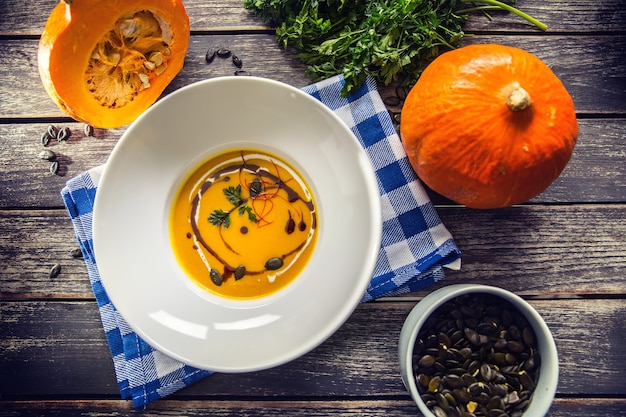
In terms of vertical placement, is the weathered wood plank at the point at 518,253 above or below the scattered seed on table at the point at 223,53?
below

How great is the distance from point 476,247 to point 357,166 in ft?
1.41

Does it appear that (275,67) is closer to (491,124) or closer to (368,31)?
(368,31)

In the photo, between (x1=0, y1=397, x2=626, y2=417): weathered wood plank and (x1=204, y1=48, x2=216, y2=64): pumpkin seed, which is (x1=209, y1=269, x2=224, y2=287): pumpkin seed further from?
(x1=204, y1=48, x2=216, y2=64): pumpkin seed

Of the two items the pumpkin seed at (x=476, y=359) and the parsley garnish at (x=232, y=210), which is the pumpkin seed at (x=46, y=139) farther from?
the pumpkin seed at (x=476, y=359)

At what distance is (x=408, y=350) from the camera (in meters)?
1.13

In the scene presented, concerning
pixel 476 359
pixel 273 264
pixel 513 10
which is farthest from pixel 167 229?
pixel 513 10

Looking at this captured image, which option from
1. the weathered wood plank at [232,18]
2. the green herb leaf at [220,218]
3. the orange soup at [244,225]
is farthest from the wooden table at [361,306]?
the green herb leaf at [220,218]

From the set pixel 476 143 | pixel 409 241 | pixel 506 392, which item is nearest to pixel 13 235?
pixel 409 241

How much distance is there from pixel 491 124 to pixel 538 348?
519mm

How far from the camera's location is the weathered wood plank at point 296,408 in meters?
1.33

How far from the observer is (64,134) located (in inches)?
52.4

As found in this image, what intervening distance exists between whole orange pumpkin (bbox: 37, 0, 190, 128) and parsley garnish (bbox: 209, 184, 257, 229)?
0.29 m

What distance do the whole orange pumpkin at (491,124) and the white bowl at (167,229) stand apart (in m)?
0.17

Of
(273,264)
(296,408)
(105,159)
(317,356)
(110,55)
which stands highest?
(110,55)
